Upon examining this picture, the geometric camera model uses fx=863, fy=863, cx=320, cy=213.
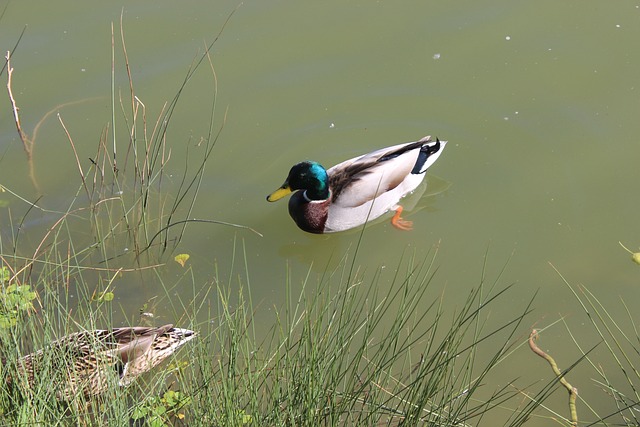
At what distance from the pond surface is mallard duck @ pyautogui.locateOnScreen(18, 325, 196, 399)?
80cm

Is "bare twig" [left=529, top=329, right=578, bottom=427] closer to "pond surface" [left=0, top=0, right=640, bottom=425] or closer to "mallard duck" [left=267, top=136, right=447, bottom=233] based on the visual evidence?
"pond surface" [left=0, top=0, right=640, bottom=425]

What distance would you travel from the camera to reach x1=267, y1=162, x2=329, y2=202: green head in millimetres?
5520

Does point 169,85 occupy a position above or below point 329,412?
above

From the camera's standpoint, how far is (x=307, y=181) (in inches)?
219

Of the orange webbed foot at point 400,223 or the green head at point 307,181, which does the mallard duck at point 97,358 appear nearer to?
the green head at point 307,181

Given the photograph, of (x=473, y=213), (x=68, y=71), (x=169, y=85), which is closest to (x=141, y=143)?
(x=169, y=85)

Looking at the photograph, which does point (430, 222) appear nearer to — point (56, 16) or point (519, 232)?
point (519, 232)

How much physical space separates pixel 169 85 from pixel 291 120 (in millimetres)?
958

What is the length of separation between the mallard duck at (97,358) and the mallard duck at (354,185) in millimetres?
1544

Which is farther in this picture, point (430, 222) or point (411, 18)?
point (411, 18)

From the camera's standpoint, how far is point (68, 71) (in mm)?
6473

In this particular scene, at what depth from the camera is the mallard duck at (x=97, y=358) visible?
10.8ft

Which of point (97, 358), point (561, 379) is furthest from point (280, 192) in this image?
point (97, 358)

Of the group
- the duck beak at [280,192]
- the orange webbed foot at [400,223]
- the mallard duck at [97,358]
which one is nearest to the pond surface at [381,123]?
the orange webbed foot at [400,223]
